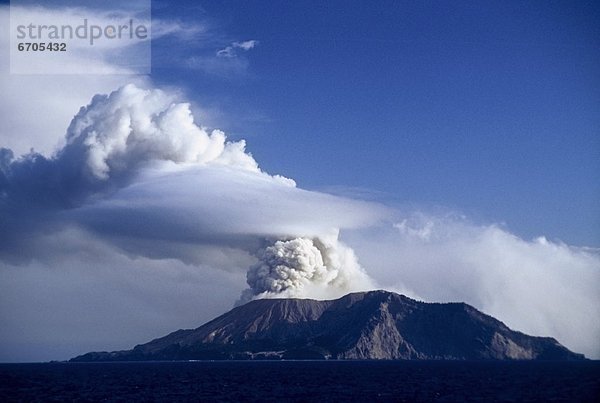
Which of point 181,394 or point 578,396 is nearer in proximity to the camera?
point 578,396

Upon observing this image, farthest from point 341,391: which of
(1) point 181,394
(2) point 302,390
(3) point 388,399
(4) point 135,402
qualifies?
(4) point 135,402

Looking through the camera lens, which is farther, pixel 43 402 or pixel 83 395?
pixel 83 395

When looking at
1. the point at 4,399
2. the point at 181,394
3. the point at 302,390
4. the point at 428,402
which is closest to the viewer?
the point at 428,402

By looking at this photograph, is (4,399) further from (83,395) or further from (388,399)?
(388,399)

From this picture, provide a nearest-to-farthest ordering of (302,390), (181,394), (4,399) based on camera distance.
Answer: (4,399) → (181,394) → (302,390)

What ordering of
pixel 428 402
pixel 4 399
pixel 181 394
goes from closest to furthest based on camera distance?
pixel 428 402 < pixel 4 399 < pixel 181 394

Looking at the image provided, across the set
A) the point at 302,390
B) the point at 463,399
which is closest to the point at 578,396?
the point at 463,399

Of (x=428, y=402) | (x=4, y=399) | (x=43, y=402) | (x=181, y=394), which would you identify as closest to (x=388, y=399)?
(x=428, y=402)

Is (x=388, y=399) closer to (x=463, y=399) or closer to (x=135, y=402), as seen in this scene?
(x=463, y=399)
